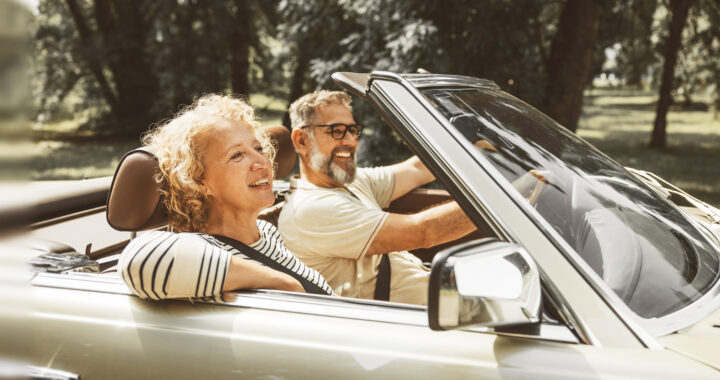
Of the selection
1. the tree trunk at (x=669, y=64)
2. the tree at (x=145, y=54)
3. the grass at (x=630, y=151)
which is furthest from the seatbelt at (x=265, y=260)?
the tree at (x=145, y=54)

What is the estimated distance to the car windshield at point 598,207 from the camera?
60.1 inches

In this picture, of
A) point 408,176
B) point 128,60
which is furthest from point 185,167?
point 128,60

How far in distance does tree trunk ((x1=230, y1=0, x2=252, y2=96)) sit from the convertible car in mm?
14897

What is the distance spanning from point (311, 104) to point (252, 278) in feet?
4.66

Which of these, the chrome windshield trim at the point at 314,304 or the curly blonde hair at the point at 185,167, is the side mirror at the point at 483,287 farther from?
the curly blonde hair at the point at 185,167

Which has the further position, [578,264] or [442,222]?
[442,222]

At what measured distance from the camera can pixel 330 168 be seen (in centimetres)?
291

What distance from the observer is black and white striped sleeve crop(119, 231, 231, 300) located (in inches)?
64.7

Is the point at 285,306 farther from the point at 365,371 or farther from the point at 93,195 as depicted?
the point at 93,195

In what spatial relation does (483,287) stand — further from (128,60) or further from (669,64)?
(128,60)

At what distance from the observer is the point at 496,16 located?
28.0ft

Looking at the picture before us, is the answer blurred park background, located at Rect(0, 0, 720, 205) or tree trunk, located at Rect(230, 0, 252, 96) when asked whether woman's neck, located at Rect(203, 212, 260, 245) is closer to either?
blurred park background, located at Rect(0, 0, 720, 205)

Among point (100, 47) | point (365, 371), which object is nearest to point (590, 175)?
point (365, 371)

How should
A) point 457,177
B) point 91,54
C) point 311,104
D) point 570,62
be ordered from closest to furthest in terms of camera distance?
point 457,177
point 311,104
point 570,62
point 91,54
